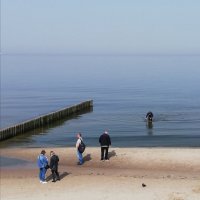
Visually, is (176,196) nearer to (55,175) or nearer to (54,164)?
(54,164)

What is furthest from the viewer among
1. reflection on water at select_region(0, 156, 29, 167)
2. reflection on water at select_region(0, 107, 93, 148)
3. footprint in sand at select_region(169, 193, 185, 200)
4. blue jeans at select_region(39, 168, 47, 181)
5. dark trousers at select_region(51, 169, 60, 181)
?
reflection on water at select_region(0, 107, 93, 148)

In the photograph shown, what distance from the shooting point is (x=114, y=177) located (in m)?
22.9

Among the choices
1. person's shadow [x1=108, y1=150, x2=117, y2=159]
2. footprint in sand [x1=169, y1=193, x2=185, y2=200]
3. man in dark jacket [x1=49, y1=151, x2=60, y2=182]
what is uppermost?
man in dark jacket [x1=49, y1=151, x2=60, y2=182]

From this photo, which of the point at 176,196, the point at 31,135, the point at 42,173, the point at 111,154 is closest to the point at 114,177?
the point at 42,173

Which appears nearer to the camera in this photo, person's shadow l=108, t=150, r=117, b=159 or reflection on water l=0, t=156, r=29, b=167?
reflection on water l=0, t=156, r=29, b=167

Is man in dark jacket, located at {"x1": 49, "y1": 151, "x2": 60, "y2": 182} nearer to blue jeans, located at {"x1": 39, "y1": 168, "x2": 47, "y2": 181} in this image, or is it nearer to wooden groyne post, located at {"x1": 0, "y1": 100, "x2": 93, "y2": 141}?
blue jeans, located at {"x1": 39, "y1": 168, "x2": 47, "y2": 181}

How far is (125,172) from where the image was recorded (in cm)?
2462

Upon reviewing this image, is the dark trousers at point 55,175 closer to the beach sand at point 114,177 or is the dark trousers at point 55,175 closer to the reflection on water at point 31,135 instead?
the beach sand at point 114,177

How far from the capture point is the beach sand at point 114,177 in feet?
65.5

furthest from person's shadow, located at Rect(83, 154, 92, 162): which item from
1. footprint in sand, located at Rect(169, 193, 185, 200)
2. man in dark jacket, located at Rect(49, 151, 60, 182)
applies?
footprint in sand, located at Rect(169, 193, 185, 200)

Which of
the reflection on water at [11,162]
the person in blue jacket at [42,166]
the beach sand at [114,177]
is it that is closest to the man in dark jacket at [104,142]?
the beach sand at [114,177]

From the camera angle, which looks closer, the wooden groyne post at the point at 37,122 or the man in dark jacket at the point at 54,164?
the man in dark jacket at the point at 54,164

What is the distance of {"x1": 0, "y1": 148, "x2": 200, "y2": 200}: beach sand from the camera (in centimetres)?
1995

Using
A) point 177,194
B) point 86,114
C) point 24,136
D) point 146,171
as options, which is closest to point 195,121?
point 86,114
